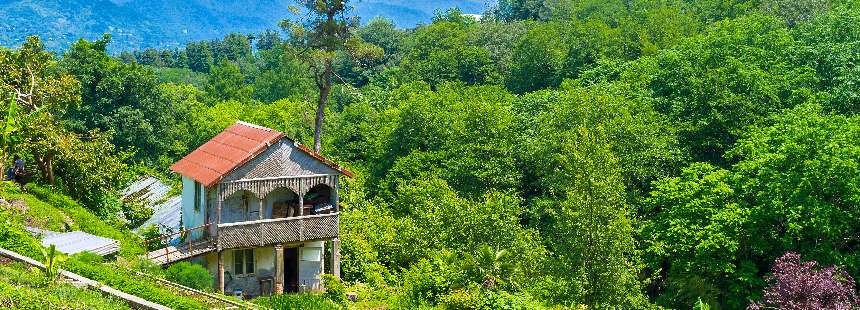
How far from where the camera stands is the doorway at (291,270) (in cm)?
3102

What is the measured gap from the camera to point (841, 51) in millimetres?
40562

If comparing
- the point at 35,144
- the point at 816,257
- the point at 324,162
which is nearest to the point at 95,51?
the point at 35,144

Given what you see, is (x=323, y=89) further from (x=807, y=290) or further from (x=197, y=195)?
(x=807, y=290)

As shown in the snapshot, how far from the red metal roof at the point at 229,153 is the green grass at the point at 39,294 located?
829cm

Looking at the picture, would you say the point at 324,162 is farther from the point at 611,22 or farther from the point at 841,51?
the point at 611,22

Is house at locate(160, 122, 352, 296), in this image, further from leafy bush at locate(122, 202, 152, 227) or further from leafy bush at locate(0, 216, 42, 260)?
leafy bush at locate(0, 216, 42, 260)

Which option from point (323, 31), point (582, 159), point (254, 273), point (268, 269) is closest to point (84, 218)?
point (254, 273)

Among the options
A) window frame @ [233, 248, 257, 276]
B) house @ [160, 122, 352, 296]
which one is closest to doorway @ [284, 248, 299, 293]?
house @ [160, 122, 352, 296]

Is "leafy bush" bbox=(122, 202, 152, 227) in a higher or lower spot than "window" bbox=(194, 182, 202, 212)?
lower

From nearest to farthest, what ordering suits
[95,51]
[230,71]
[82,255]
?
[82,255]
[95,51]
[230,71]

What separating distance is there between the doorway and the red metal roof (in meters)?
3.91

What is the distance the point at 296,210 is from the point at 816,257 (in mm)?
18010

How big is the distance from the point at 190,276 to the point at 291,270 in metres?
5.98

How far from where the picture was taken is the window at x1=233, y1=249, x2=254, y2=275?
29.9m
